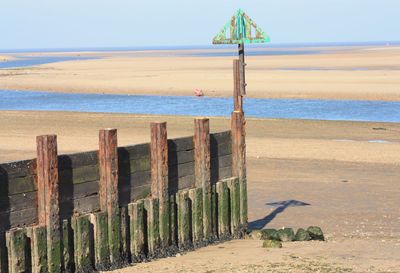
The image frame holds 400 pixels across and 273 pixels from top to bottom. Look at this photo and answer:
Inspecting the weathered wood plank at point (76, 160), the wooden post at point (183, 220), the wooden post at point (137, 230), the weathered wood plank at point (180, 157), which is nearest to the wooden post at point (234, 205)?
the weathered wood plank at point (180, 157)

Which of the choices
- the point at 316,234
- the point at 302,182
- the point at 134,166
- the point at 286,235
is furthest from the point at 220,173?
the point at 302,182

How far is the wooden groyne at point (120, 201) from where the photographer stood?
31.7 feet

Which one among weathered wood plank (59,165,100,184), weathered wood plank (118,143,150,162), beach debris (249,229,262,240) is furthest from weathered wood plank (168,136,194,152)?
beach debris (249,229,262,240)

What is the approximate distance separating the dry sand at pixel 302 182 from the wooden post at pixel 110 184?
0.42m

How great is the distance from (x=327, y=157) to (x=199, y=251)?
440 inches

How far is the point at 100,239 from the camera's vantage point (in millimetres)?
10562

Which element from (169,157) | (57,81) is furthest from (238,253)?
(57,81)

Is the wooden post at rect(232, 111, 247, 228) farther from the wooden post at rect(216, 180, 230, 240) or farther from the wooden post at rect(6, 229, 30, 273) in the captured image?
the wooden post at rect(6, 229, 30, 273)

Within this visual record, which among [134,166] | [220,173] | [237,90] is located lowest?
[220,173]

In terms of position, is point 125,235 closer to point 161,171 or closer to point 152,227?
point 152,227

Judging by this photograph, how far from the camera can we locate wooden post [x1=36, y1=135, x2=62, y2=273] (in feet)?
31.9

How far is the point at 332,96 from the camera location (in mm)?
45844

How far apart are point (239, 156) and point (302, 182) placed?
6.12m

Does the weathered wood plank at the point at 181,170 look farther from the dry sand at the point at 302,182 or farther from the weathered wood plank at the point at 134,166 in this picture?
the dry sand at the point at 302,182
